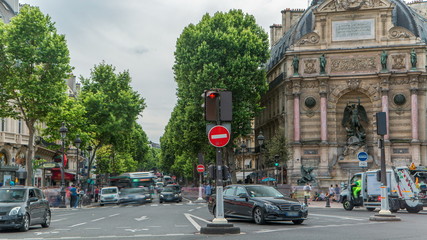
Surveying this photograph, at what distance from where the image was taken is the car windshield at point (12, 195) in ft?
65.9

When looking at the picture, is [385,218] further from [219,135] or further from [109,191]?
[109,191]

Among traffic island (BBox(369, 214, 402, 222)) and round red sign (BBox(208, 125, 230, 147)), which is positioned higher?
round red sign (BBox(208, 125, 230, 147))

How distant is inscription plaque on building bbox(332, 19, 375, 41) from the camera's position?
5591 centimetres

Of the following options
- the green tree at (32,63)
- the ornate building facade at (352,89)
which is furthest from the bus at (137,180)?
the green tree at (32,63)

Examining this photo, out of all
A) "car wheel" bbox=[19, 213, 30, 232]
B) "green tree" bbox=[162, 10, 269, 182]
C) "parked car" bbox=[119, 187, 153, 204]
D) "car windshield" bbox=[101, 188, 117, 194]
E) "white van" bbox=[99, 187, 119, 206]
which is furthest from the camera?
"green tree" bbox=[162, 10, 269, 182]

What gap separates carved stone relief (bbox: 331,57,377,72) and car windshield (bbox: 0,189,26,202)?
40.4 meters

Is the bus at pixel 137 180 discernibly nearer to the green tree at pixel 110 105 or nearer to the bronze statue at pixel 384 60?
the green tree at pixel 110 105

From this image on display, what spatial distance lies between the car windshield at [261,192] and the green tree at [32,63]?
21.9 meters

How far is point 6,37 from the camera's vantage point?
40312 millimetres

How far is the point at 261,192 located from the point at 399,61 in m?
36.6

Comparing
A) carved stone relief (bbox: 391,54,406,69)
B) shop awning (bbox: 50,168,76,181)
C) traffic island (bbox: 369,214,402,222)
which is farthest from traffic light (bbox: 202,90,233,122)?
shop awning (bbox: 50,168,76,181)

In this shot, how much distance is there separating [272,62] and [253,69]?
51.9ft

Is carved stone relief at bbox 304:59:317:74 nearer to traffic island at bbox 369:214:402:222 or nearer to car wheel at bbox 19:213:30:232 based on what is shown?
traffic island at bbox 369:214:402:222

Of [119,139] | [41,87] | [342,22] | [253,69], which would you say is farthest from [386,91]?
[41,87]
